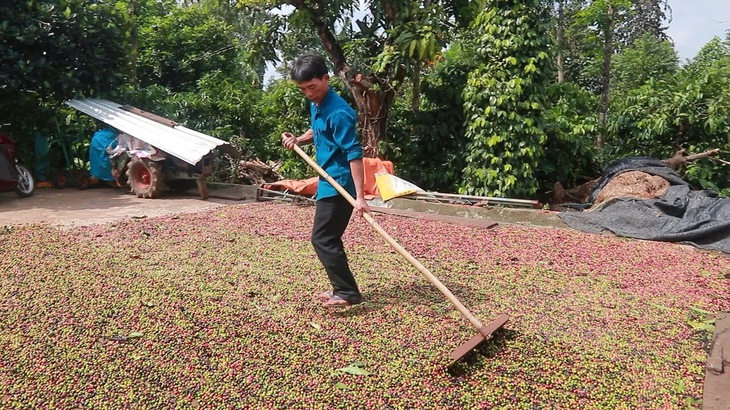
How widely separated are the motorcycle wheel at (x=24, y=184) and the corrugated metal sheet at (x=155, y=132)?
118cm

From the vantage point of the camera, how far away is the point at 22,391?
2510 mm

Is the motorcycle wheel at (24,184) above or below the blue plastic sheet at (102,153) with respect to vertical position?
below

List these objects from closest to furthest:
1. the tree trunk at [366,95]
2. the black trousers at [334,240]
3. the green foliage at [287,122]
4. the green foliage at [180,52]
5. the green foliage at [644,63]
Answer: the black trousers at [334,240] < the tree trunk at [366,95] < the green foliage at [287,122] < the green foliage at [180,52] < the green foliage at [644,63]

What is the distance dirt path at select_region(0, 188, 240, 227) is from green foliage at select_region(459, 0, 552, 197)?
3523 millimetres

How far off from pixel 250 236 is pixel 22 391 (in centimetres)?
301

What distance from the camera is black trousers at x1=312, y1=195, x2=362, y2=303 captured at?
3379 mm

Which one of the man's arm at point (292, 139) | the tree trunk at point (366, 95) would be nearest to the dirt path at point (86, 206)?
the tree trunk at point (366, 95)

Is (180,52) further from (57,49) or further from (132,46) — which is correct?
(57,49)

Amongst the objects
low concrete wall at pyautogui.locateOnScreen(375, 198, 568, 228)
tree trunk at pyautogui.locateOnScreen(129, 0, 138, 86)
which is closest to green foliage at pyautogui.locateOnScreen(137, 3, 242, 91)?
tree trunk at pyautogui.locateOnScreen(129, 0, 138, 86)

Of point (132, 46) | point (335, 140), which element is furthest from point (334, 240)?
point (132, 46)

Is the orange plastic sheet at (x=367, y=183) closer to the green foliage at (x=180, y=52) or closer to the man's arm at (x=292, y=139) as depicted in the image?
the man's arm at (x=292, y=139)

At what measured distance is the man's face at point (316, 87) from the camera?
126 inches

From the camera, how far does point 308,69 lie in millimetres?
3174

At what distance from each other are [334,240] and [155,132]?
5139 mm
